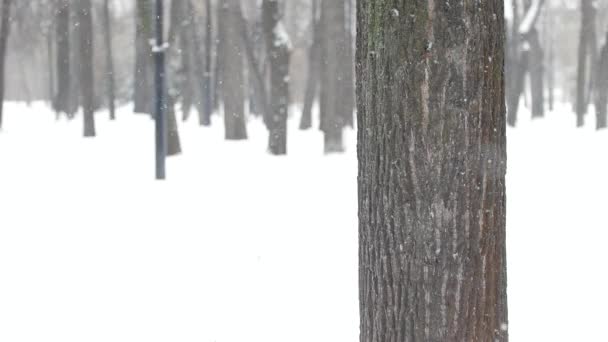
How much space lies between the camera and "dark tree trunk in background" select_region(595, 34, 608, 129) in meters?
21.6

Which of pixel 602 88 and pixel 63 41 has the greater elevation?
pixel 63 41

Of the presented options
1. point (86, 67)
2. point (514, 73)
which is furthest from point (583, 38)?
point (86, 67)

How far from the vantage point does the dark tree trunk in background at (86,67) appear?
19.5 m

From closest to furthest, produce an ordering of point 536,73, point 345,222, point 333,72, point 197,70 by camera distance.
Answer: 1. point 345,222
2. point 333,72
3. point 536,73
4. point 197,70

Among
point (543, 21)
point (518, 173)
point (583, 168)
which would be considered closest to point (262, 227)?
point (518, 173)

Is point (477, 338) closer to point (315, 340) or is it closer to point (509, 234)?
point (315, 340)

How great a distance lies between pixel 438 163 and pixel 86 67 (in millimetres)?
18696

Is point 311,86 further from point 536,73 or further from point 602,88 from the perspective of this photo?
point 536,73

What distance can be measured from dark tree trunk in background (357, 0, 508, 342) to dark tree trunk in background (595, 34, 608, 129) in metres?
20.4

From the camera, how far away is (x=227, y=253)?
6508 millimetres

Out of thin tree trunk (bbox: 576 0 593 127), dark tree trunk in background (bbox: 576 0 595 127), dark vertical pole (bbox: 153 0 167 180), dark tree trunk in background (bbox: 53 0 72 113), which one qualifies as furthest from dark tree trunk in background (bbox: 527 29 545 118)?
dark vertical pole (bbox: 153 0 167 180)

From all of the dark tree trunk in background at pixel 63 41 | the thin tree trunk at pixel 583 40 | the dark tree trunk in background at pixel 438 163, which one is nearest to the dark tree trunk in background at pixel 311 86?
the dark tree trunk in background at pixel 63 41

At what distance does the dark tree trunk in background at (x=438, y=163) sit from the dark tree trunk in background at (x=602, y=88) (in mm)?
20355

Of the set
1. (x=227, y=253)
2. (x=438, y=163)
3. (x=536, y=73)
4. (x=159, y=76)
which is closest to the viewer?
(x=438, y=163)
